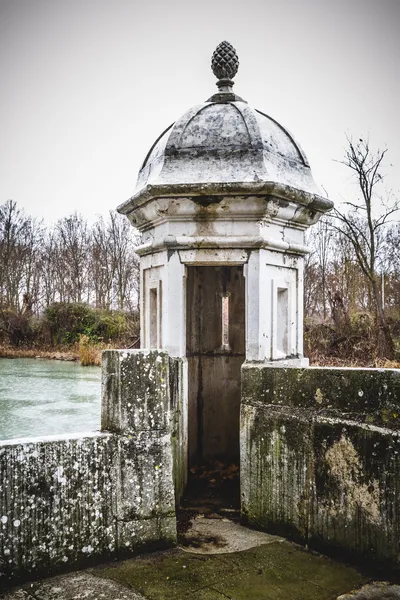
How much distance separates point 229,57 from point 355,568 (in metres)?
3.78

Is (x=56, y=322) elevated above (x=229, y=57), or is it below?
below

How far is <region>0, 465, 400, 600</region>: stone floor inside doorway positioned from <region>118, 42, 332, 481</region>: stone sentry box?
1034 mm

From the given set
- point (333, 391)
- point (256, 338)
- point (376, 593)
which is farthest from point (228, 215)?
point (376, 593)

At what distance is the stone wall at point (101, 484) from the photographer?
242 cm

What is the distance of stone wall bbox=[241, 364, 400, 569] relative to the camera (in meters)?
2.55

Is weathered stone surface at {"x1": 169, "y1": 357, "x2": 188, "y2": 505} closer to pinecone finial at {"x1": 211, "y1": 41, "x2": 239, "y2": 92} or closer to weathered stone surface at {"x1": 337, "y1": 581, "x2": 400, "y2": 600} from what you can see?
Result: weathered stone surface at {"x1": 337, "y1": 581, "x2": 400, "y2": 600}

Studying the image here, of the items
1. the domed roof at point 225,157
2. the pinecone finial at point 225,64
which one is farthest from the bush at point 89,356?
the domed roof at point 225,157

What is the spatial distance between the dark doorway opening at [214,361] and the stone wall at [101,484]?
7.02 feet

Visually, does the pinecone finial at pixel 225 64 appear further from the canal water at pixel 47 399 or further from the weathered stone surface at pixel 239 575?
the canal water at pixel 47 399

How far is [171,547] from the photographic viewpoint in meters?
2.79

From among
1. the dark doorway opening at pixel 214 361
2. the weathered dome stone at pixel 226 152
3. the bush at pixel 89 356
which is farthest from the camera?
the bush at pixel 89 356

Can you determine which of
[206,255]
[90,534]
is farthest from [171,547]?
[206,255]

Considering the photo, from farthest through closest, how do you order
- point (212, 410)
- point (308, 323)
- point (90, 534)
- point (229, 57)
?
point (308, 323) < point (212, 410) < point (229, 57) < point (90, 534)

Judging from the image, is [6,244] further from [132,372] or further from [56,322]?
[132,372]
